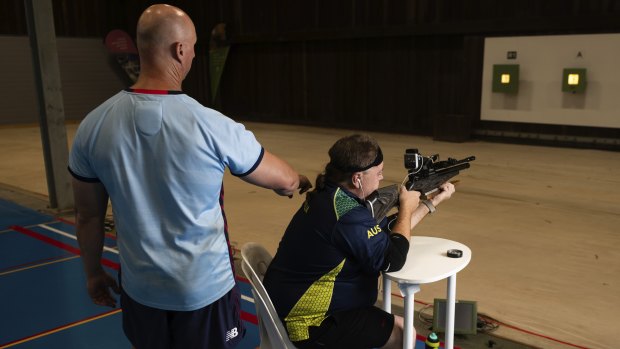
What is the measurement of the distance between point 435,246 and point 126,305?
139 cm

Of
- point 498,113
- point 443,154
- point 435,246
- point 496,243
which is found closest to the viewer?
point 435,246

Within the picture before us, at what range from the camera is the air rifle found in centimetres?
225

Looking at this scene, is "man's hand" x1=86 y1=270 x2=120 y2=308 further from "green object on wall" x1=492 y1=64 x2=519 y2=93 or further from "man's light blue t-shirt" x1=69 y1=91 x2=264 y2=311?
"green object on wall" x1=492 y1=64 x2=519 y2=93

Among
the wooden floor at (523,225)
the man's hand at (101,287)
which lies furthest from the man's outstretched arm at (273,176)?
the wooden floor at (523,225)

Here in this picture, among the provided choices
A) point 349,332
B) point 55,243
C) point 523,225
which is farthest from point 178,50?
point 523,225

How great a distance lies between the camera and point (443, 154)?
9.30m

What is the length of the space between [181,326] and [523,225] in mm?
4379

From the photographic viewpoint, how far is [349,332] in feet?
6.94

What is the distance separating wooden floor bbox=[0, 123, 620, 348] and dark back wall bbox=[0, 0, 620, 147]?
1.76m

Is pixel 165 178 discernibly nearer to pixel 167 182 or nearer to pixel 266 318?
pixel 167 182

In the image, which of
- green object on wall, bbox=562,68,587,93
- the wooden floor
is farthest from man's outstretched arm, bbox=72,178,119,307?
green object on wall, bbox=562,68,587,93

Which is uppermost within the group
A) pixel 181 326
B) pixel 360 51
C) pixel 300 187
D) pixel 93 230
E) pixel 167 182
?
pixel 360 51

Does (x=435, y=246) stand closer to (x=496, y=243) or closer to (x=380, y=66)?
(x=496, y=243)

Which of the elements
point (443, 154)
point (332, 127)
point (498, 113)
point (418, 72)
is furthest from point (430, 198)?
point (332, 127)
